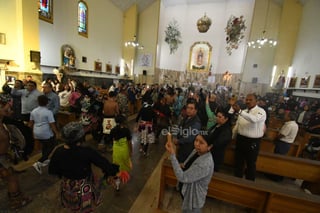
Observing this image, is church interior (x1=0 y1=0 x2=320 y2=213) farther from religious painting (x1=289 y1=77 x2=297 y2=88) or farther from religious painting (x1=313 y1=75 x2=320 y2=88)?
religious painting (x1=289 y1=77 x2=297 y2=88)

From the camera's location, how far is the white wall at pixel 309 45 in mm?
8164

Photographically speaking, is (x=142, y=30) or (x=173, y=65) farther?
(x=173, y=65)

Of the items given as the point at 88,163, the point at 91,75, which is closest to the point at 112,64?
the point at 91,75

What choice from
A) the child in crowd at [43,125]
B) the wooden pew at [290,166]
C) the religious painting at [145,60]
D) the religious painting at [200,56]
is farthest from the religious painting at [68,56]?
the religious painting at [200,56]

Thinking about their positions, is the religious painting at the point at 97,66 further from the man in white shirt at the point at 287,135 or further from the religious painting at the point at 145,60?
the man in white shirt at the point at 287,135

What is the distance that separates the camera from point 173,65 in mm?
15953

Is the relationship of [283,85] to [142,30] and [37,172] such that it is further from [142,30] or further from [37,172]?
[37,172]

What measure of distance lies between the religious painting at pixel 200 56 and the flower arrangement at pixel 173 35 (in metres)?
1.67

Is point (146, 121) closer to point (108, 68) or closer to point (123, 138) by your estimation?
point (123, 138)

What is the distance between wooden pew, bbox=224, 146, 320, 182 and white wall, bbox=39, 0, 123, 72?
9.65 metres

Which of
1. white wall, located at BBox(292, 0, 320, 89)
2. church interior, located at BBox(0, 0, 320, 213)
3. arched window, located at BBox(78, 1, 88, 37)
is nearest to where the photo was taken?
church interior, located at BBox(0, 0, 320, 213)

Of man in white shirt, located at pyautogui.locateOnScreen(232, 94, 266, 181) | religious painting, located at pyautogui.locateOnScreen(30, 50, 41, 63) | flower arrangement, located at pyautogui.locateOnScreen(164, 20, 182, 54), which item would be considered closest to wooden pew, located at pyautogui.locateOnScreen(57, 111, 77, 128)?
religious painting, located at pyautogui.locateOnScreen(30, 50, 41, 63)

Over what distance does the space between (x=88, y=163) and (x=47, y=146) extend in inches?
72.4

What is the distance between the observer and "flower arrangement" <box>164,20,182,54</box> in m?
15.5
